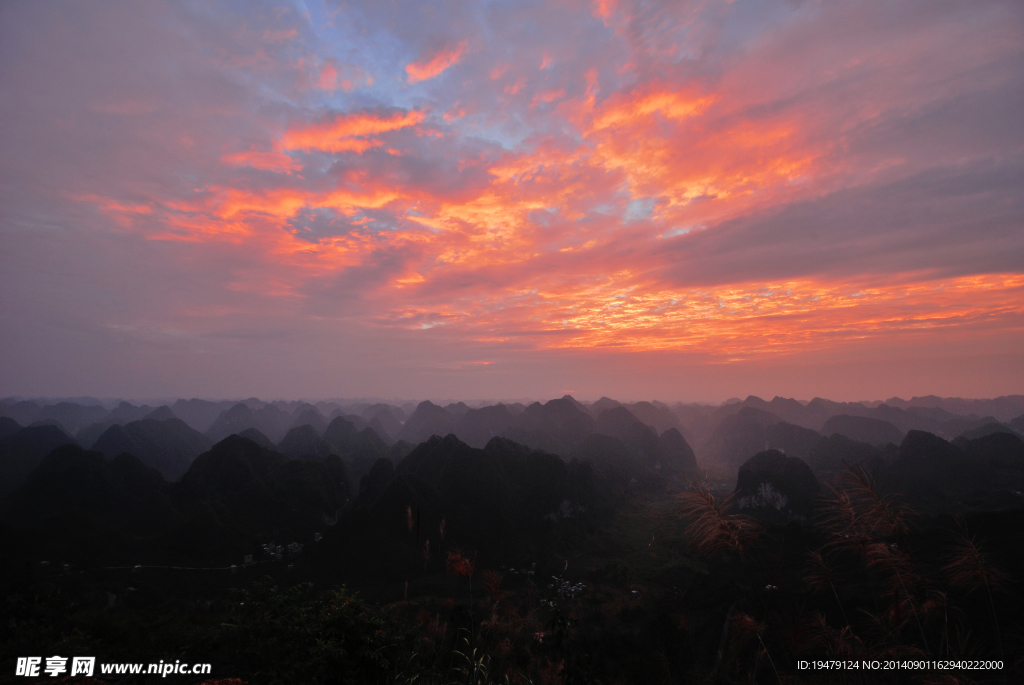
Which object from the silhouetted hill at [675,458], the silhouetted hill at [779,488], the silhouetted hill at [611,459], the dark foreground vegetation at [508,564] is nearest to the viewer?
the dark foreground vegetation at [508,564]

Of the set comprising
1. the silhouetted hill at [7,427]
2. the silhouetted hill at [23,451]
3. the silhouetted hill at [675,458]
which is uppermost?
the silhouetted hill at [7,427]

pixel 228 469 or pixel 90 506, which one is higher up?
pixel 228 469

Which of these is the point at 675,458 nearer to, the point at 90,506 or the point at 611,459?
the point at 611,459

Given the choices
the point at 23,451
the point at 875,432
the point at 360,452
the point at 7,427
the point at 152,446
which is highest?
the point at 7,427

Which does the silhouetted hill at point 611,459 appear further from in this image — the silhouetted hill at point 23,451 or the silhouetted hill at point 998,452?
the silhouetted hill at point 23,451

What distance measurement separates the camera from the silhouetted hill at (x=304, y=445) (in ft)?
526

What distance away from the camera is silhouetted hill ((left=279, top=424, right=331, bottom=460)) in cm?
16024

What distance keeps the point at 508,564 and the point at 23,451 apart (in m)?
174

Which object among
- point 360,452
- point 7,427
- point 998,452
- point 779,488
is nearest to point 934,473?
point 998,452

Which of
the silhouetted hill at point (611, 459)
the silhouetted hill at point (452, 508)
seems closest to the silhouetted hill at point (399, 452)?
the silhouetted hill at point (452, 508)

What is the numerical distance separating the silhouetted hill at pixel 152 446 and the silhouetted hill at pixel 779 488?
203053mm

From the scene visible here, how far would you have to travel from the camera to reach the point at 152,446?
152m

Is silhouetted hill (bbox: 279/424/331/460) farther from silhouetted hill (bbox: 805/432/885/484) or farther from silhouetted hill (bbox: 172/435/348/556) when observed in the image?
silhouetted hill (bbox: 805/432/885/484)

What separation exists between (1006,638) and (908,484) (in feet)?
373
